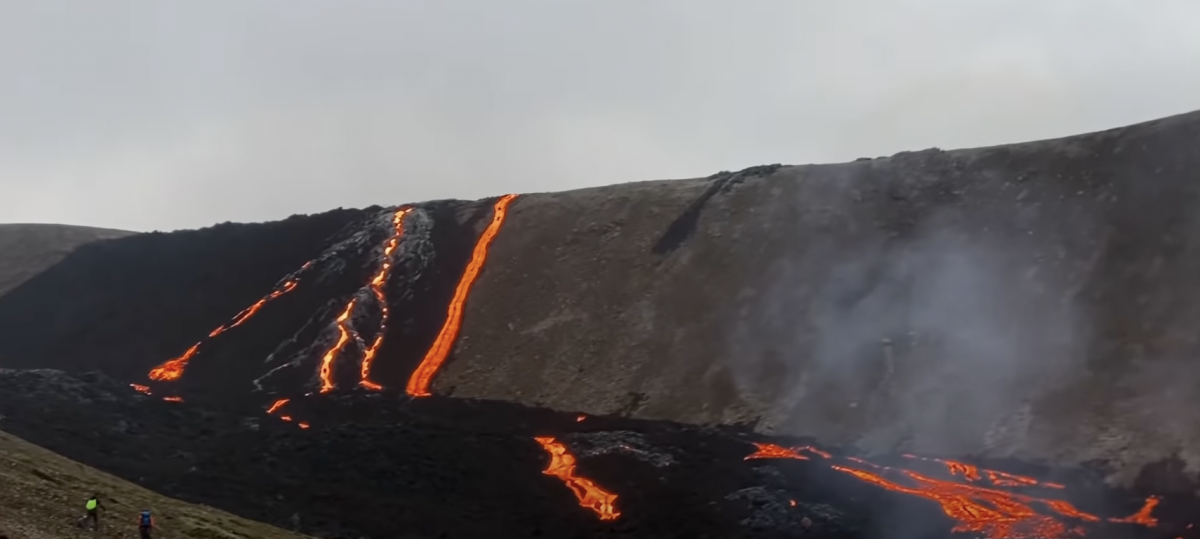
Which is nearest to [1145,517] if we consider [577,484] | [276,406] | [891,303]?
[577,484]

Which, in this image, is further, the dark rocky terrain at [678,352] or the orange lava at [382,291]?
the orange lava at [382,291]

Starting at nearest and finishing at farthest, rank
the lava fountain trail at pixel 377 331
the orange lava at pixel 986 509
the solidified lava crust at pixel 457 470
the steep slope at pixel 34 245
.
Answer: the orange lava at pixel 986 509
the solidified lava crust at pixel 457 470
the lava fountain trail at pixel 377 331
the steep slope at pixel 34 245

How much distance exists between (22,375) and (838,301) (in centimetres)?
5647

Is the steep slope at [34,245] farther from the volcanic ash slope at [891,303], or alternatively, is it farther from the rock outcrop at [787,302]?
the volcanic ash slope at [891,303]

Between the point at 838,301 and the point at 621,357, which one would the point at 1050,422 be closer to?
the point at 838,301

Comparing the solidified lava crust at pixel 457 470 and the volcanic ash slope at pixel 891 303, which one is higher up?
the volcanic ash slope at pixel 891 303

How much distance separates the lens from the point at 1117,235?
2908 inches

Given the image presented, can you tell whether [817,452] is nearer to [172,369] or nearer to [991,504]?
[991,504]

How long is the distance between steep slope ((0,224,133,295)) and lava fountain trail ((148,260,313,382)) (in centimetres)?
3305

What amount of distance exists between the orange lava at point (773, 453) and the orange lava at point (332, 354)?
31789mm

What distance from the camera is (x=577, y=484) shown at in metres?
57.7

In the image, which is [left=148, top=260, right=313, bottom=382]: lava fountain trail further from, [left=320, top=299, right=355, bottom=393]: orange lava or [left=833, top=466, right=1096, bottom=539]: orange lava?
[left=833, top=466, right=1096, bottom=539]: orange lava

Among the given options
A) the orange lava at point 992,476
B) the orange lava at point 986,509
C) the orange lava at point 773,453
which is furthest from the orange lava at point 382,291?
the orange lava at point 992,476

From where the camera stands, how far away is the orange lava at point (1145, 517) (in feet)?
159
